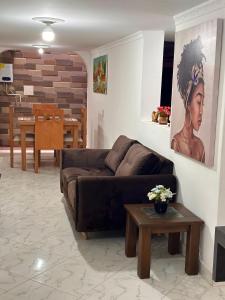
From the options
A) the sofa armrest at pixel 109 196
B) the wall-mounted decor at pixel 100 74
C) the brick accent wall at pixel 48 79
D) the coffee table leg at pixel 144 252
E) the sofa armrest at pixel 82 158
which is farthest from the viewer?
the brick accent wall at pixel 48 79

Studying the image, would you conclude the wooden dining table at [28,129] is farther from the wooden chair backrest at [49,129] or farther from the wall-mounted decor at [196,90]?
the wall-mounted decor at [196,90]

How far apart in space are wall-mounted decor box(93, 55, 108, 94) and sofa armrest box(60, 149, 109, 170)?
1802mm

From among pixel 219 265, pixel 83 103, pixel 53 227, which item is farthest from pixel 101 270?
pixel 83 103

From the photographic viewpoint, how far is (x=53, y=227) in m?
3.95

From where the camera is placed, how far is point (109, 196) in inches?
134

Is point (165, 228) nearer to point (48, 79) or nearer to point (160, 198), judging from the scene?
point (160, 198)

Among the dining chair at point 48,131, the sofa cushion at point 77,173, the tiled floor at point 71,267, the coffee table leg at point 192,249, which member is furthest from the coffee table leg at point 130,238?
the dining chair at point 48,131

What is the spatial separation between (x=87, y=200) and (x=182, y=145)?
93cm

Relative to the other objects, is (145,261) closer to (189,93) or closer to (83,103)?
(189,93)

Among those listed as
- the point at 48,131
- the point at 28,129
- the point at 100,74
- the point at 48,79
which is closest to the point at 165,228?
the point at 48,131

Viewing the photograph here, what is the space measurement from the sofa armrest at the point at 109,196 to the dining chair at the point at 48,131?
2.87 metres

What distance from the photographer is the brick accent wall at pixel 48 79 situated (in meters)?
8.38

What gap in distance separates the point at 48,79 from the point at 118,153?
15.1 feet

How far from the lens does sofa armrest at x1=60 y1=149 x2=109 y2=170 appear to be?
4.81m
